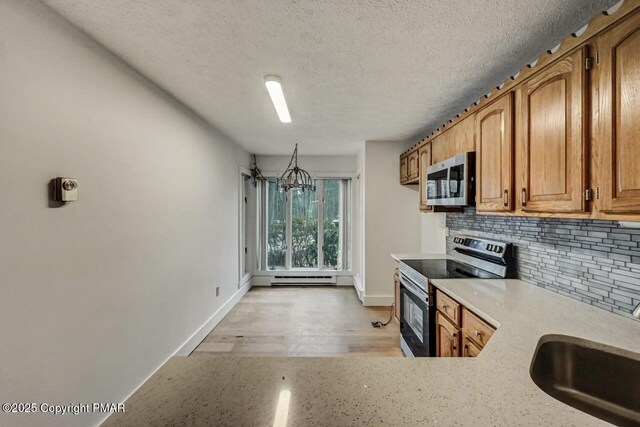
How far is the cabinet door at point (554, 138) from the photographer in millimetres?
1281

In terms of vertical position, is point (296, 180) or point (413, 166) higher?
point (413, 166)

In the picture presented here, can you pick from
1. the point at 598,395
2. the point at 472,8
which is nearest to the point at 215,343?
the point at 598,395

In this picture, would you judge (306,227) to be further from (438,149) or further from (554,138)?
(554,138)

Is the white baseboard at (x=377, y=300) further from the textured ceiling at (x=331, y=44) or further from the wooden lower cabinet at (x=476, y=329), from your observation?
the textured ceiling at (x=331, y=44)

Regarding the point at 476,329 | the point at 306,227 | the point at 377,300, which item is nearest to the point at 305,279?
the point at 306,227

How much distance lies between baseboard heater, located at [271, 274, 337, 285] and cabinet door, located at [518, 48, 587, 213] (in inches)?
159

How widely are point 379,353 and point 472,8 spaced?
9.41 feet

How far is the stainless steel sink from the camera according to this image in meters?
1.07

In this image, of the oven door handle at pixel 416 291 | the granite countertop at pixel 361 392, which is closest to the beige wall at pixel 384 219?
the oven door handle at pixel 416 291

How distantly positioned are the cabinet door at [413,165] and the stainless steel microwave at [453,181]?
23.8 inches

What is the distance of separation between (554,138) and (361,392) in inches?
61.0

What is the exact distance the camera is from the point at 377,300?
13.7ft

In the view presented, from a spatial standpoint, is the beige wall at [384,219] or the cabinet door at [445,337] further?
the beige wall at [384,219]

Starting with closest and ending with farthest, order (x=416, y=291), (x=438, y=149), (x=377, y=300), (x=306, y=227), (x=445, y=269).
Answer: (x=416, y=291) → (x=445, y=269) → (x=438, y=149) → (x=377, y=300) → (x=306, y=227)
